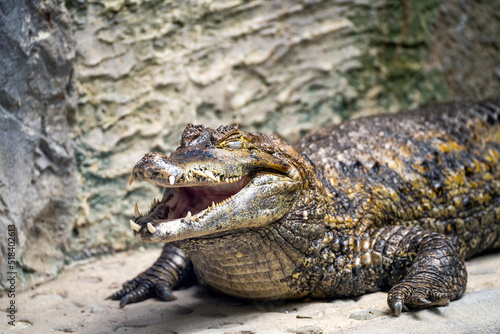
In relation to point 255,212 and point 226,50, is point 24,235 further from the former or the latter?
point 226,50

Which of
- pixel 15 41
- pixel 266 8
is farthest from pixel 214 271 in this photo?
pixel 266 8

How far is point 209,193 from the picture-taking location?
3527 mm

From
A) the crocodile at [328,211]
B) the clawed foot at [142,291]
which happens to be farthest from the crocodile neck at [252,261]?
the clawed foot at [142,291]

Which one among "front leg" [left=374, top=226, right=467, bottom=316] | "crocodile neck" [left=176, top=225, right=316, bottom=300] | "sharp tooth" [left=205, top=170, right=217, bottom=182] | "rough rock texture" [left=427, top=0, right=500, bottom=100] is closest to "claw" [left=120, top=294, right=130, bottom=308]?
"crocodile neck" [left=176, top=225, right=316, bottom=300]

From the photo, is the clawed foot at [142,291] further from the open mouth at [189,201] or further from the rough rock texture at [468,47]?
the rough rock texture at [468,47]

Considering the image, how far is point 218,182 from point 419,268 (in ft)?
5.07

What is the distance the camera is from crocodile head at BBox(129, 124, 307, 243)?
299 centimetres

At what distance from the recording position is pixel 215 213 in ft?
10.2

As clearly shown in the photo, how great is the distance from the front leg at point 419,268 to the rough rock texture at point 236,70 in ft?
7.46

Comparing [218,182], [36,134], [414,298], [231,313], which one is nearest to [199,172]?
[218,182]

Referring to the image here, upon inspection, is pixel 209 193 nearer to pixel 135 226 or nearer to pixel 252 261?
pixel 252 261

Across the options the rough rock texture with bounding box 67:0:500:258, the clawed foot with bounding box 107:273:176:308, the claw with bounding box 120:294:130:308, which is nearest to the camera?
the claw with bounding box 120:294:130:308

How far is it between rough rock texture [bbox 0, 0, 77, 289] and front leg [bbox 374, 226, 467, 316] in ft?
9.01

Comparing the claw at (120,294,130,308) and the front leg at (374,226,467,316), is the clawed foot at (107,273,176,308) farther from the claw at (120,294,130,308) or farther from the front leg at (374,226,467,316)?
the front leg at (374,226,467,316)
